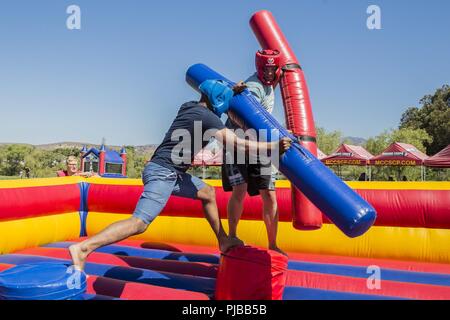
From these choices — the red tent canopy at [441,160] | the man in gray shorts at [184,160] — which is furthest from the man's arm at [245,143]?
the red tent canopy at [441,160]

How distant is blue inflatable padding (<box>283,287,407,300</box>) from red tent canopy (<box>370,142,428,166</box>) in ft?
44.3

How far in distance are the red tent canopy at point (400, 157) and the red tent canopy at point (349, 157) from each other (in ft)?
1.36

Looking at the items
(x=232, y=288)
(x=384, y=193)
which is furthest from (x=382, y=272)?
(x=232, y=288)

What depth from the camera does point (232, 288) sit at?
2.20m

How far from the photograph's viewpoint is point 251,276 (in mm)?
2172

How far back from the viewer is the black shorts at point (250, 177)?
268 centimetres

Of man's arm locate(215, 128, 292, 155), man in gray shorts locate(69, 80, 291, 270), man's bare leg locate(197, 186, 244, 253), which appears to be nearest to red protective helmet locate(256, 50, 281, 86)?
man in gray shorts locate(69, 80, 291, 270)

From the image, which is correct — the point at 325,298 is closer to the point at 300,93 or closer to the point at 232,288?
the point at 232,288

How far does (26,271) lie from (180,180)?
91 centimetres

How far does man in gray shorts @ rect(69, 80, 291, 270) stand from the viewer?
2146 millimetres

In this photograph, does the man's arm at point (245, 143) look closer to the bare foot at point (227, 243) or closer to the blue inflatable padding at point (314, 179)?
the blue inflatable padding at point (314, 179)

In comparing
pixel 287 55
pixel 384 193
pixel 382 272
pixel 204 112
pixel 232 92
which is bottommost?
pixel 382 272
